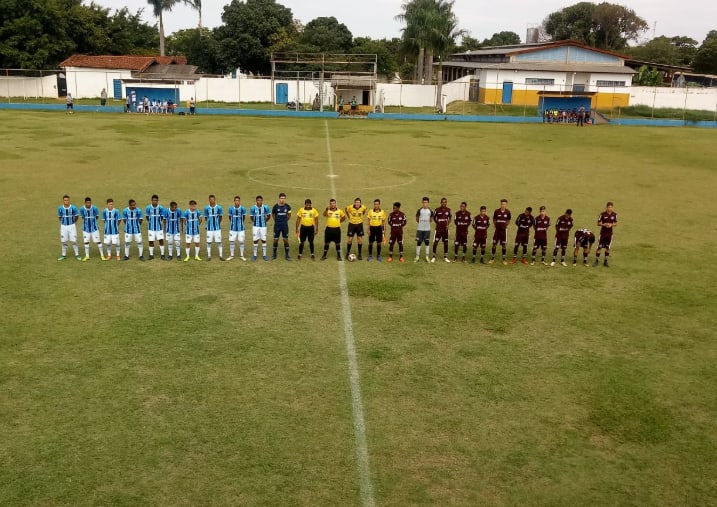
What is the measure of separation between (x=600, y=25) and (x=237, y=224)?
97.9 meters

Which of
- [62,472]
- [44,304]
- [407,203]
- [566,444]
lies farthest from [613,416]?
[407,203]

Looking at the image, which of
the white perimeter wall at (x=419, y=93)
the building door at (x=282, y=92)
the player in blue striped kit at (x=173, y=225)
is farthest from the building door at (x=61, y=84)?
the player in blue striped kit at (x=173, y=225)

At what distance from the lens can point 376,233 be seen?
1662 cm

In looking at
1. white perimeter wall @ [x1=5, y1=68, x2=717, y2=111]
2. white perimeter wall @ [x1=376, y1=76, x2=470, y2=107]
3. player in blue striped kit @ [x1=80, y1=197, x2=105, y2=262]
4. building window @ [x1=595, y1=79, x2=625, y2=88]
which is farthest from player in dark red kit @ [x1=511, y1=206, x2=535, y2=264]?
building window @ [x1=595, y1=79, x2=625, y2=88]

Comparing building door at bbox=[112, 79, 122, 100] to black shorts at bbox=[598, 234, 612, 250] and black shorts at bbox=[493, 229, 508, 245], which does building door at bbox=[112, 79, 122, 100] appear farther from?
black shorts at bbox=[598, 234, 612, 250]

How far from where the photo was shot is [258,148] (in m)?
35.2

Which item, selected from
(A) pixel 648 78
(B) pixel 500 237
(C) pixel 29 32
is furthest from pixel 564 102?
(C) pixel 29 32

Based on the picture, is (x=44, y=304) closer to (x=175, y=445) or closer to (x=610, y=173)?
(x=175, y=445)

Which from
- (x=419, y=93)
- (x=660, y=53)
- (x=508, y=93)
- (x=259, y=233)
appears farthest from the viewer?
(x=660, y=53)

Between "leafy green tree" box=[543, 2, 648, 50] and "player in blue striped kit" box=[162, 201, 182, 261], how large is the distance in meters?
95.8

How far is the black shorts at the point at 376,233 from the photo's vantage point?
1659cm

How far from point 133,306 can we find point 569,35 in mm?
102641

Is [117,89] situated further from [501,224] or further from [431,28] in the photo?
[501,224]

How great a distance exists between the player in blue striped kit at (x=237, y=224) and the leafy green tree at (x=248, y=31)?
223 ft
